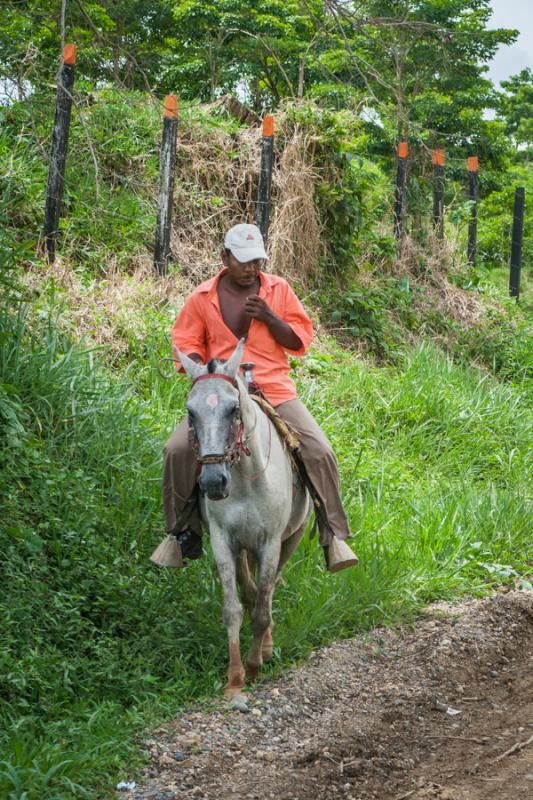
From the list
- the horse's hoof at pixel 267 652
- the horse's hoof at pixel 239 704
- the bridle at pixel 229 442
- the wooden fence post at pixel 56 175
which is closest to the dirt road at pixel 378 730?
the horse's hoof at pixel 239 704

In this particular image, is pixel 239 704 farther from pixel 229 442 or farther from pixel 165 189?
pixel 165 189

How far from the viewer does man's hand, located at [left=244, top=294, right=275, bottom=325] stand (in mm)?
5742

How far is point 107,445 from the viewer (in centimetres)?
711

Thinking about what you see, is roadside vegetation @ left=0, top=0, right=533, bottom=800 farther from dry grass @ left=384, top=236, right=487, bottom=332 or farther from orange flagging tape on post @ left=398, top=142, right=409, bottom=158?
orange flagging tape on post @ left=398, top=142, right=409, bottom=158

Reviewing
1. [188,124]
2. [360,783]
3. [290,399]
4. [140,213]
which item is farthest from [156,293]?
[360,783]

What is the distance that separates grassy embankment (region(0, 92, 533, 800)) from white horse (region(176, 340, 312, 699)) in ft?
1.02

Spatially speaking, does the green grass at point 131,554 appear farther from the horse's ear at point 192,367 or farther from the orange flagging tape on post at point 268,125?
the orange flagging tape on post at point 268,125

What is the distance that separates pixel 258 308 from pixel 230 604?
1.59 meters

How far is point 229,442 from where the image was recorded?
16.4 feet

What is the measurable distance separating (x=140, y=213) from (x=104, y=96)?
Result: 1695 millimetres

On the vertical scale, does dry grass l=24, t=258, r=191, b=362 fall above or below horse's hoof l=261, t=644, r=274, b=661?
above

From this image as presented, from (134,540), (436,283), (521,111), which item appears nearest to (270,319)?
(134,540)

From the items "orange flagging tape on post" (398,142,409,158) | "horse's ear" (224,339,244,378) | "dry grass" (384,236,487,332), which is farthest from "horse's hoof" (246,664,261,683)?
"orange flagging tape on post" (398,142,409,158)

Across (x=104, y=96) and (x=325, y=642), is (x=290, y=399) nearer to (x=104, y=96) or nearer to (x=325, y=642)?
(x=325, y=642)
